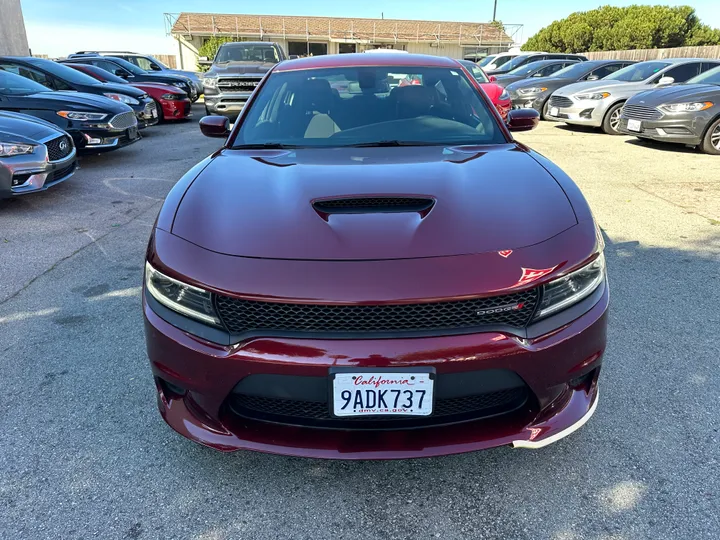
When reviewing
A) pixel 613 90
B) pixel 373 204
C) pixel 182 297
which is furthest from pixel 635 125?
pixel 182 297

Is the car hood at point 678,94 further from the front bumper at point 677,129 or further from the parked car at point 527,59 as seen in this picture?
the parked car at point 527,59

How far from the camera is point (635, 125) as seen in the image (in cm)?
865

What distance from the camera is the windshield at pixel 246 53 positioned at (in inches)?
483

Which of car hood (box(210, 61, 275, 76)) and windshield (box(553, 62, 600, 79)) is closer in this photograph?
car hood (box(210, 61, 275, 76))

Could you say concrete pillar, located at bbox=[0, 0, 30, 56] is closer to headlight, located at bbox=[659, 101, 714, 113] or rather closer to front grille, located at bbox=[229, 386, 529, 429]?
headlight, located at bbox=[659, 101, 714, 113]

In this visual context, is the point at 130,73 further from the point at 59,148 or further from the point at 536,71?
the point at 536,71

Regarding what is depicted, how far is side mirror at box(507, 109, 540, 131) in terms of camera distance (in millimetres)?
3355

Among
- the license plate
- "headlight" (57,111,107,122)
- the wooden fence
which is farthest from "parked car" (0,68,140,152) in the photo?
the wooden fence

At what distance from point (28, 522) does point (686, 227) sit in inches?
211

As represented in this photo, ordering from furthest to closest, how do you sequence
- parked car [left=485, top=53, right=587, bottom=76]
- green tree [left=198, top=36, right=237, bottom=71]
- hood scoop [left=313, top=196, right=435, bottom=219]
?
1. green tree [left=198, top=36, right=237, bottom=71]
2. parked car [left=485, top=53, right=587, bottom=76]
3. hood scoop [left=313, top=196, right=435, bottom=219]

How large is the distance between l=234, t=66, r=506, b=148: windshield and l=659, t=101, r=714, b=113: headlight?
6.53 m

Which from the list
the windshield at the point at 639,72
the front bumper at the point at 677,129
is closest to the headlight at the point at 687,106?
the front bumper at the point at 677,129

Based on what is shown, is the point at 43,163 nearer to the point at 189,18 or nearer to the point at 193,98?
the point at 193,98

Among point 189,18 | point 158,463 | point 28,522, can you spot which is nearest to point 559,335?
point 158,463
